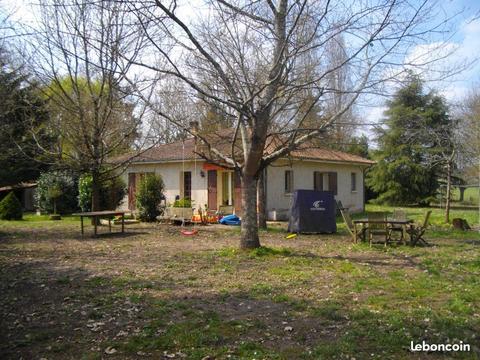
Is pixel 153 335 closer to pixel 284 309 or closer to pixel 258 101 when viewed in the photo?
pixel 284 309

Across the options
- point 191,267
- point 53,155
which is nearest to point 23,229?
point 53,155

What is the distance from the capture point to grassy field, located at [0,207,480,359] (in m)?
5.16

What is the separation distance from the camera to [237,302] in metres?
6.99

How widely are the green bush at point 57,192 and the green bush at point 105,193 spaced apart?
1600mm

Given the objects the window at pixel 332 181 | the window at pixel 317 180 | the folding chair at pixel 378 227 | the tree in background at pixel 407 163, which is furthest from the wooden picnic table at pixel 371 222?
the tree in background at pixel 407 163

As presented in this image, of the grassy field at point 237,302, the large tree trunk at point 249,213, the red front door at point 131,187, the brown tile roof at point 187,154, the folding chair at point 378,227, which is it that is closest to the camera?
the grassy field at point 237,302

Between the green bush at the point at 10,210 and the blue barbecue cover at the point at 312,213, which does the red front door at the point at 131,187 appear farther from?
the blue barbecue cover at the point at 312,213

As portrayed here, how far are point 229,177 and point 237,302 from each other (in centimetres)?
1551

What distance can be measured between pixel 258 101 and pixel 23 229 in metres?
11.8

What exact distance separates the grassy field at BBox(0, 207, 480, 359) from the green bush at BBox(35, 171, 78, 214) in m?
13.2

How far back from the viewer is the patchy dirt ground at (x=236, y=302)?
17.0 ft

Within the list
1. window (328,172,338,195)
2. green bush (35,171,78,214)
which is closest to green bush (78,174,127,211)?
green bush (35,171,78,214)

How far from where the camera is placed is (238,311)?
21.4 ft

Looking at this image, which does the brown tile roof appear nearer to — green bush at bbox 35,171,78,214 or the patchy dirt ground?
green bush at bbox 35,171,78,214
